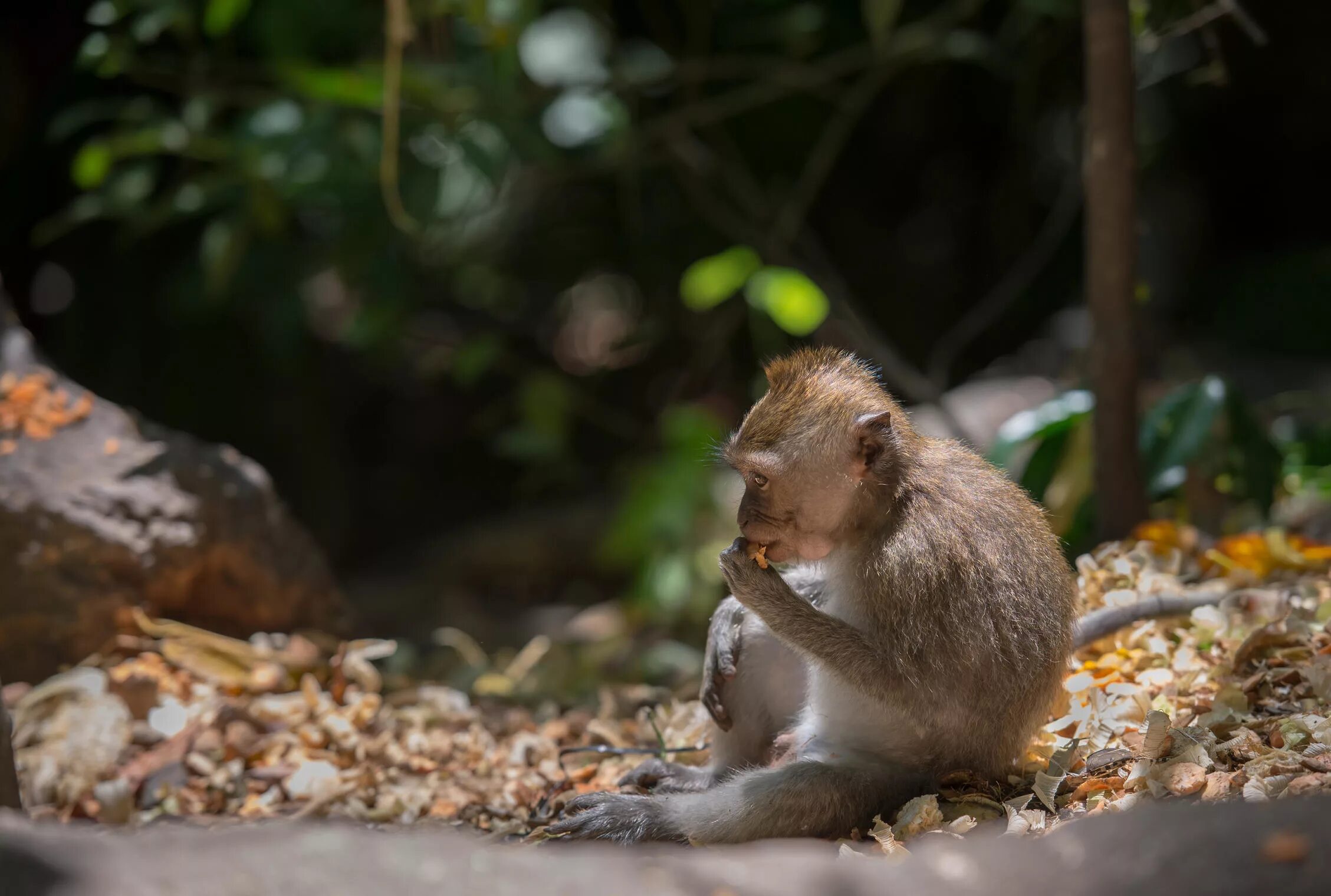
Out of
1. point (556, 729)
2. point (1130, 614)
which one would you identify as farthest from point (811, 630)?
point (556, 729)

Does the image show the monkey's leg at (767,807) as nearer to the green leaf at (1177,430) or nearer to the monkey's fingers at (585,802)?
the monkey's fingers at (585,802)

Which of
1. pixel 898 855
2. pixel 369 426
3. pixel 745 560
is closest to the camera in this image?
pixel 898 855

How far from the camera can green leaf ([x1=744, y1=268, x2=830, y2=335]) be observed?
502cm

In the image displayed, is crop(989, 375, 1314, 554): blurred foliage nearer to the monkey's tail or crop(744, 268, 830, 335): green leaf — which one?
the monkey's tail

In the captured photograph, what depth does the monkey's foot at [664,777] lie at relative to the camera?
3762 millimetres

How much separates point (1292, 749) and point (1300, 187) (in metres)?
9.24

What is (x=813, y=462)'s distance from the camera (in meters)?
3.33

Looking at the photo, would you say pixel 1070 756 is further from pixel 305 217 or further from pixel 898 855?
pixel 305 217

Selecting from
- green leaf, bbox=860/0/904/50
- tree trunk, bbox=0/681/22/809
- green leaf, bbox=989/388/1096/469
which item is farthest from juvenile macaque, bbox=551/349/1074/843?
green leaf, bbox=860/0/904/50

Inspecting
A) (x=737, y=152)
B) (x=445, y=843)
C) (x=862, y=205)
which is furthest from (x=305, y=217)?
(x=445, y=843)

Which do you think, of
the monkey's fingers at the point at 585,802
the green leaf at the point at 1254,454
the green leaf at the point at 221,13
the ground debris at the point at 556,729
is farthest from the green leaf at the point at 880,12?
the monkey's fingers at the point at 585,802

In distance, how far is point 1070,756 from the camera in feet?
10.9

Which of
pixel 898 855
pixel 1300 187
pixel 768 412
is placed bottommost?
pixel 898 855

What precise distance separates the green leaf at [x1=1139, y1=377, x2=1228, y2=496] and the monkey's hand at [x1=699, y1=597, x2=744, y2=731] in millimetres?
2184
